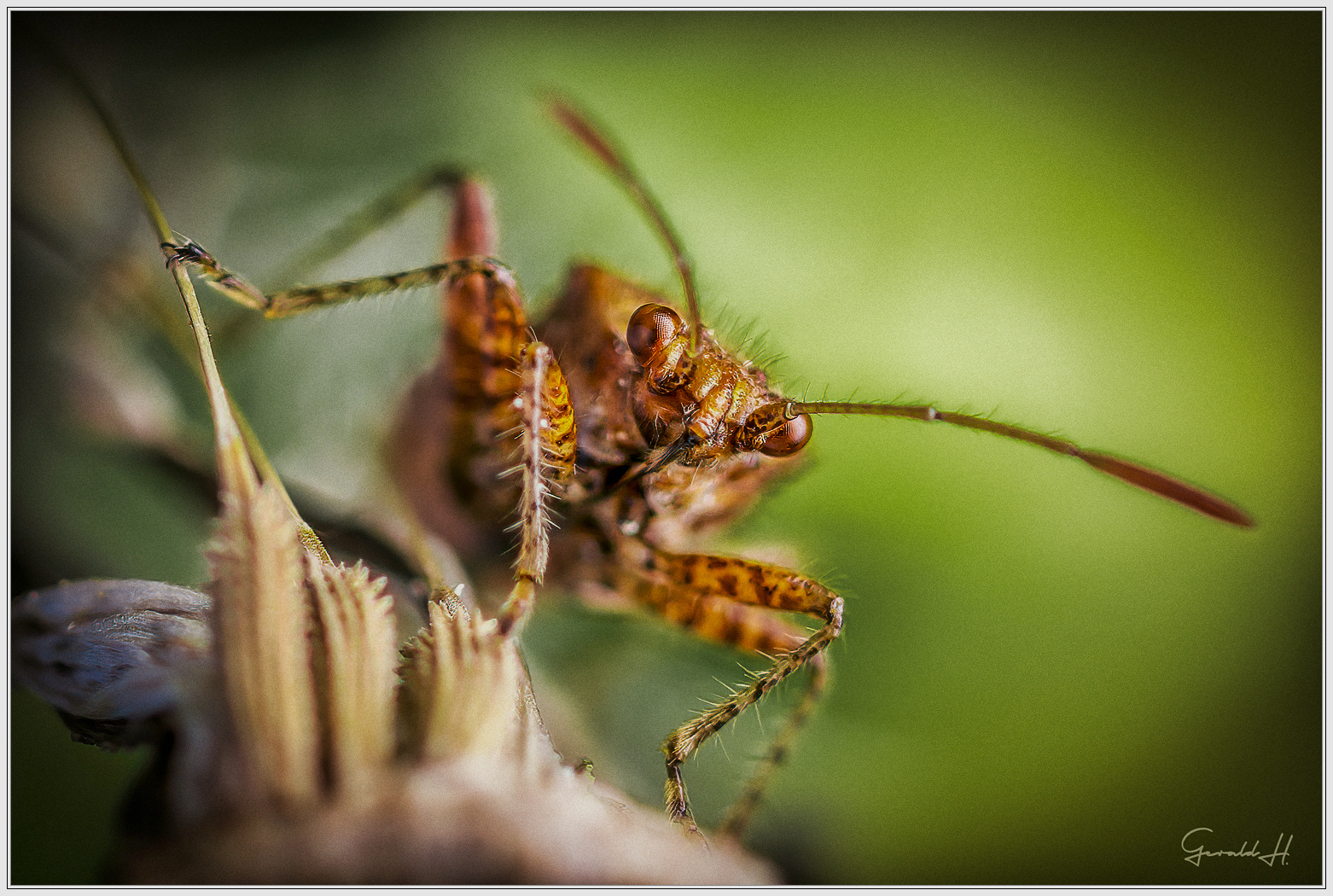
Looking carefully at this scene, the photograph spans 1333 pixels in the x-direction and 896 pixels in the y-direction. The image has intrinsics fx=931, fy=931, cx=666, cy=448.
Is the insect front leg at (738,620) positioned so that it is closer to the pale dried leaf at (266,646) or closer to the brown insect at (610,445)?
the brown insect at (610,445)

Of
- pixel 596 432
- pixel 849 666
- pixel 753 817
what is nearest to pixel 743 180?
pixel 596 432

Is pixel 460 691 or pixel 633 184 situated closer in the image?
pixel 460 691

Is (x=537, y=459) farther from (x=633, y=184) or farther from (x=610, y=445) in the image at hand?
(x=633, y=184)

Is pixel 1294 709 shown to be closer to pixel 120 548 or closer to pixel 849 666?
pixel 849 666

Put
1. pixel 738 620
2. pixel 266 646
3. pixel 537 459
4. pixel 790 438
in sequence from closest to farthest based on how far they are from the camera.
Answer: pixel 266 646 < pixel 537 459 < pixel 790 438 < pixel 738 620

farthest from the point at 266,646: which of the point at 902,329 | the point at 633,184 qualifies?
the point at 902,329
